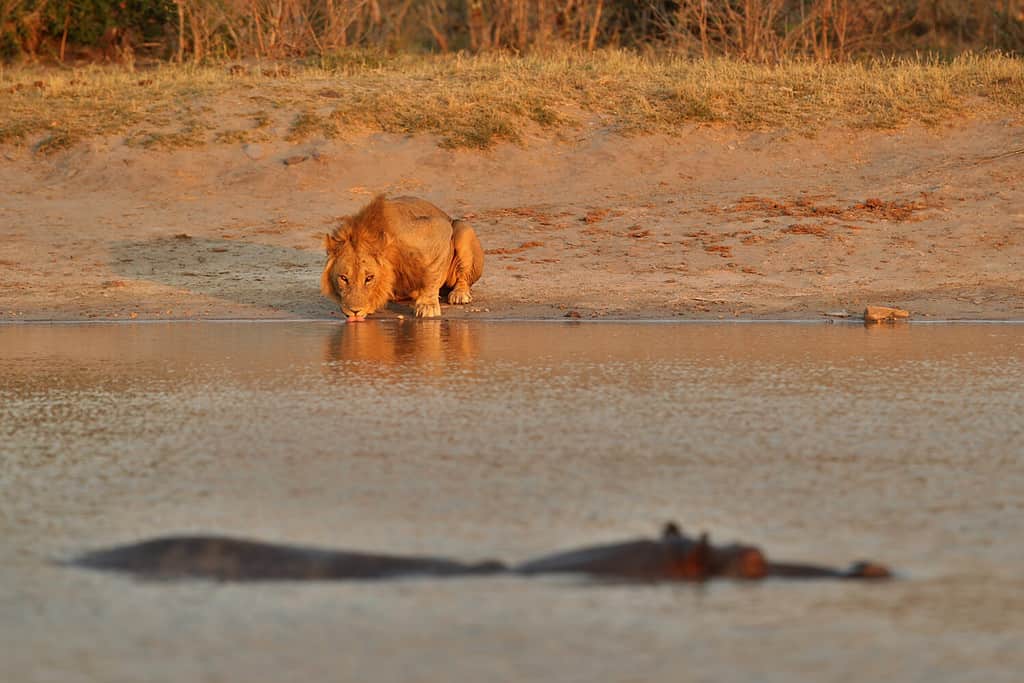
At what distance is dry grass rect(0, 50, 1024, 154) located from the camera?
57.8ft

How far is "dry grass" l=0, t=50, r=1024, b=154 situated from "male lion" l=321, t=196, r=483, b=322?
5.88 m

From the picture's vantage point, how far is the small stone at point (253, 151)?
1709 cm

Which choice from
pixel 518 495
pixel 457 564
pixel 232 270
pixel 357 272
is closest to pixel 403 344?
pixel 357 272

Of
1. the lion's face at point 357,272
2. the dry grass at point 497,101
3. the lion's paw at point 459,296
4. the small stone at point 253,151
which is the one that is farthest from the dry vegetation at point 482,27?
the lion's face at point 357,272

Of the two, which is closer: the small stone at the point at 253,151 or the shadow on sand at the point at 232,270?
the shadow on sand at the point at 232,270

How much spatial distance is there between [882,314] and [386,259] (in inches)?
133

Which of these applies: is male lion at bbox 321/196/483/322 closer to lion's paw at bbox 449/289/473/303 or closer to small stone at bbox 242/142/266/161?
lion's paw at bbox 449/289/473/303

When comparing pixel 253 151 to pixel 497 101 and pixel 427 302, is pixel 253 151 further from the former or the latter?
pixel 427 302

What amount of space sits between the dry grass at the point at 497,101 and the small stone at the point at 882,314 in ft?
22.1

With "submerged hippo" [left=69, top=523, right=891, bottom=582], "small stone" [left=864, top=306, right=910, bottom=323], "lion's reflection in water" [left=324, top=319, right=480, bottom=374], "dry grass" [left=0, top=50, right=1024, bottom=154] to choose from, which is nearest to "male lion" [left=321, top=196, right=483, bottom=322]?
"lion's reflection in water" [left=324, top=319, right=480, bottom=374]

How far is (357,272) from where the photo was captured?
11.1m

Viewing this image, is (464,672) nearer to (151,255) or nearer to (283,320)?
(283,320)

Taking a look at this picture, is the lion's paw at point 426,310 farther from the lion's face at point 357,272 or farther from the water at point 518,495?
the water at point 518,495

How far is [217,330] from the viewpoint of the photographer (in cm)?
1066
